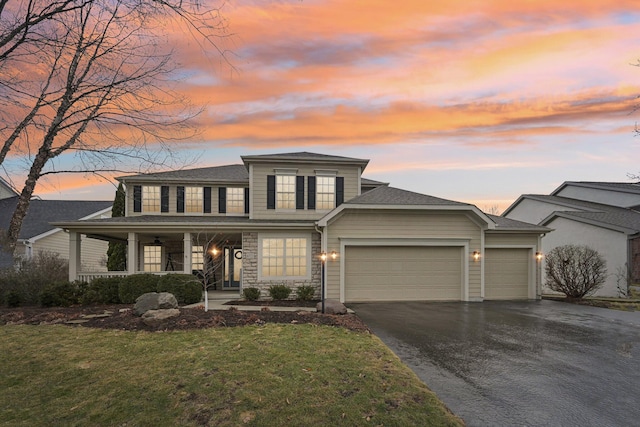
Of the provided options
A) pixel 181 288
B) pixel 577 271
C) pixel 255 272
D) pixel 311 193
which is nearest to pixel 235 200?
pixel 311 193

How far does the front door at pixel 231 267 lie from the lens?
16812 mm

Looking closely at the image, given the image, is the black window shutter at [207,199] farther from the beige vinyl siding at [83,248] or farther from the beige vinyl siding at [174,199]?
the beige vinyl siding at [83,248]

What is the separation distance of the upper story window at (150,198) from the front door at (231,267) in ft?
12.4

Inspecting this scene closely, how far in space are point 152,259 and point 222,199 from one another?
4.56 m

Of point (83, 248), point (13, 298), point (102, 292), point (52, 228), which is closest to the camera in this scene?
point (13, 298)

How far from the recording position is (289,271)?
13828mm

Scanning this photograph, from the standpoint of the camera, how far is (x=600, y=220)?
18.5m

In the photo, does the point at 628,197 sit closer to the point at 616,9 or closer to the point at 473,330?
the point at 616,9

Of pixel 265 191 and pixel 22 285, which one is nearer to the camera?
pixel 22 285

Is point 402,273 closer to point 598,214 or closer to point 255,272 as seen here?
point 255,272

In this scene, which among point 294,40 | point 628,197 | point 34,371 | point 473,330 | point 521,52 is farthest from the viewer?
A: point 628,197

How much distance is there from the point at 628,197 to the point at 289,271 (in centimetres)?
2211

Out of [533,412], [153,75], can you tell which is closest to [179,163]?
[153,75]

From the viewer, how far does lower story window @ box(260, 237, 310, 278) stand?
45.2 feet
